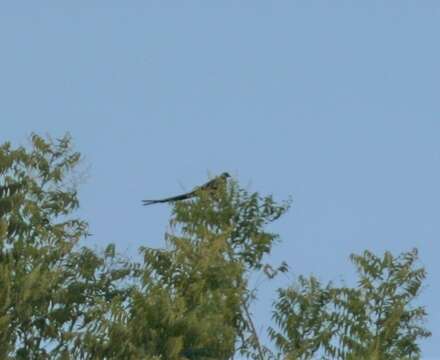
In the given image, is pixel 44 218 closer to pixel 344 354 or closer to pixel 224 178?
pixel 224 178

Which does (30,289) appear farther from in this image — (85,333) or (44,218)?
(44,218)

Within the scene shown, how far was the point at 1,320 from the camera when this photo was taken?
35.8 metres

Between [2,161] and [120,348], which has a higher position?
[2,161]

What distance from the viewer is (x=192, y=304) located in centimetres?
3747

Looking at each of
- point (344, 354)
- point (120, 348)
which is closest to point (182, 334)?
point (120, 348)

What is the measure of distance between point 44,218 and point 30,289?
3646 mm

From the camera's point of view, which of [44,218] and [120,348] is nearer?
[120,348]

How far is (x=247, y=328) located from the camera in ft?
128

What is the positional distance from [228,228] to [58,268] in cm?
312

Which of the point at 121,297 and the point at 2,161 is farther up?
the point at 2,161

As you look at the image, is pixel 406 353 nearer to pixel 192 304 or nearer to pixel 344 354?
pixel 344 354

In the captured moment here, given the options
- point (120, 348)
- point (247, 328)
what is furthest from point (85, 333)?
point (247, 328)

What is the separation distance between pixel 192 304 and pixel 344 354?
2968 mm

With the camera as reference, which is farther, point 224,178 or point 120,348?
point 224,178
